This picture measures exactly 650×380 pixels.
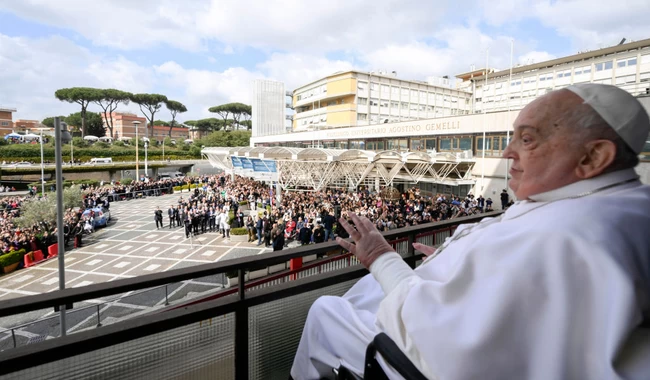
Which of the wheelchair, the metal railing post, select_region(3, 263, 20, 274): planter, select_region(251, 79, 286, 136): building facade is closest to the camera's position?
the wheelchair

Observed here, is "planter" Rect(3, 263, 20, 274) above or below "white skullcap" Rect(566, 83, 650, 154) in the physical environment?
below

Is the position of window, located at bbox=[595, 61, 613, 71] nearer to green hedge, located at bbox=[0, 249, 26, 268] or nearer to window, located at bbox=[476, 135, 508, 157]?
window, located at bbox=[476, 135, 508, 157]

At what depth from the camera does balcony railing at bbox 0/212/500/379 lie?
4.25 feet

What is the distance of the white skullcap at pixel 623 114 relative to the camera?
1.00 metres

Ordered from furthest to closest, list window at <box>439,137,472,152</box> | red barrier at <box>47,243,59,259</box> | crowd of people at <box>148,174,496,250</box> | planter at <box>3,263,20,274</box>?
window at <box>439,137,472,152</box> → red barrier at <box>47,243,59,259</box> → planter at <box>3,263,20,274</box> → crowd of people at <box>148,174,496,250</box>

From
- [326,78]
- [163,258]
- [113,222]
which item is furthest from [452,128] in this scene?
[326,78]

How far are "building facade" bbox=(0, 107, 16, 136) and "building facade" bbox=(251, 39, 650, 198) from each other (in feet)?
186

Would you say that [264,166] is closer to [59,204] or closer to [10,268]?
[10,268]

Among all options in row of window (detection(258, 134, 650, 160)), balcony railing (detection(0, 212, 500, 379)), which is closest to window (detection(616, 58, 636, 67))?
row of window (detection(258, 134, 650, 160))

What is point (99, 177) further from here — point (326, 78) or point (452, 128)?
point (452, 128)

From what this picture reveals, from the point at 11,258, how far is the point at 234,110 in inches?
3553

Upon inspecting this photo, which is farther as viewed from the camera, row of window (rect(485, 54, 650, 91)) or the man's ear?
row of window (rect(485, 54, 650, 91))

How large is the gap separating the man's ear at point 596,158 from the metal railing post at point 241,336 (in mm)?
1421

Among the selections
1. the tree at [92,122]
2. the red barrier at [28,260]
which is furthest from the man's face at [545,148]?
the tree at [92,122]
